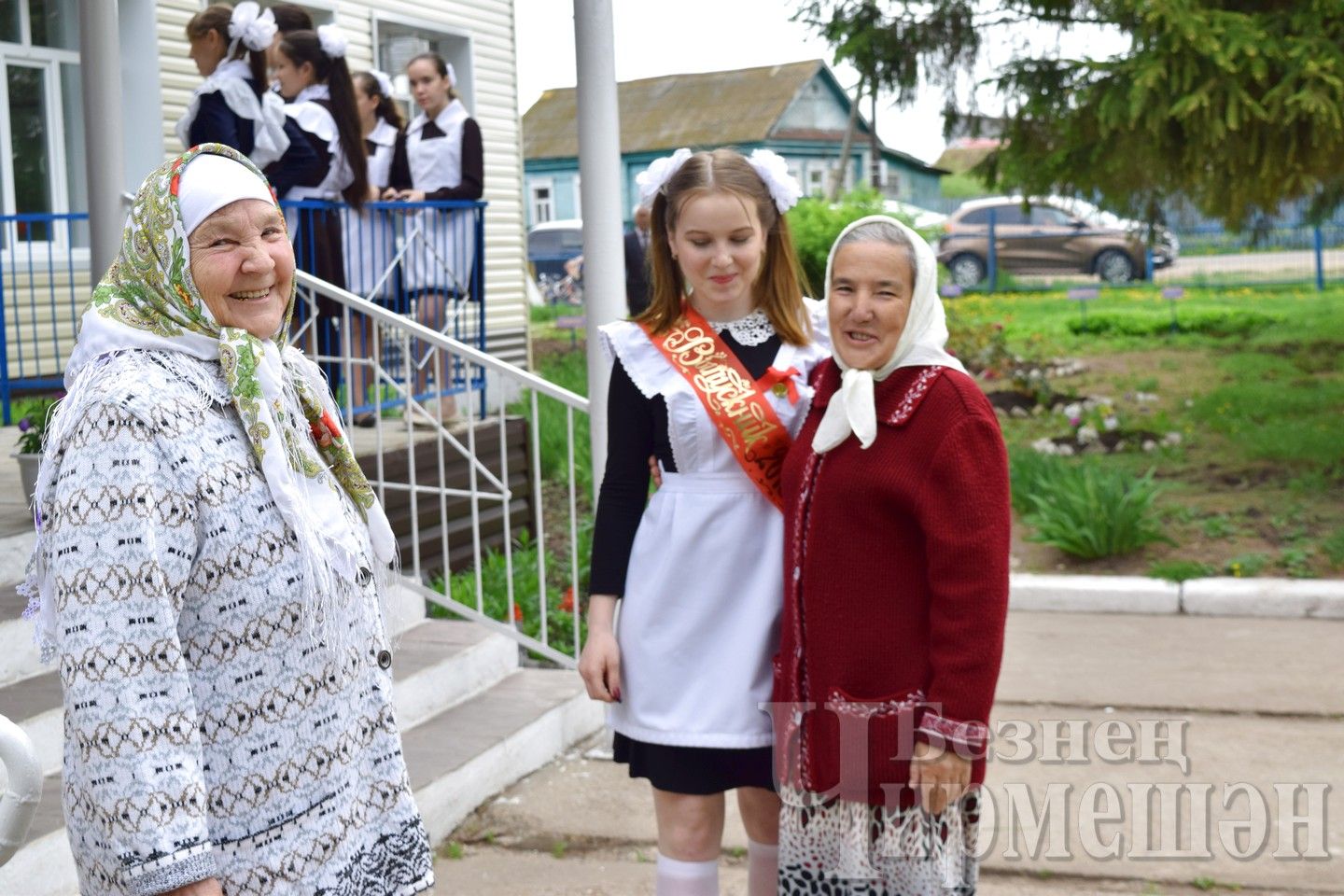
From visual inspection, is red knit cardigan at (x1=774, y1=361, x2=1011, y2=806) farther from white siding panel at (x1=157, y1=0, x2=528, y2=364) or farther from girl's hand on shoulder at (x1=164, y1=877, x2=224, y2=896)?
white siding panel at (x1=157, y1=0, x2=528, y2=364)

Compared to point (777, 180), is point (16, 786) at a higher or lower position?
lower

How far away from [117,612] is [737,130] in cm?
4371

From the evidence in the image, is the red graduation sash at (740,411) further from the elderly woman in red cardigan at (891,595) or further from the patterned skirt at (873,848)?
the patterned skirt at (873,848)

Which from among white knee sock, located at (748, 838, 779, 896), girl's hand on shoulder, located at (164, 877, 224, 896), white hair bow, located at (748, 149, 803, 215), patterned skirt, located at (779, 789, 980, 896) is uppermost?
white hair bow, located at (748, 149, 803, 215)

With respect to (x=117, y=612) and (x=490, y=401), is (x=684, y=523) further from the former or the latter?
(x=490, y=401)

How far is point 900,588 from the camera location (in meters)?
2.53

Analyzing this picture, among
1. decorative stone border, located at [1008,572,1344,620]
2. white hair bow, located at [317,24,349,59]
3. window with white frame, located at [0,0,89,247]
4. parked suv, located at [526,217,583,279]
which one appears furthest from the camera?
parked suv, located at [526,217,583,279]

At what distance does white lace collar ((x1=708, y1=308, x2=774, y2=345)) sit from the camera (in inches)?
117

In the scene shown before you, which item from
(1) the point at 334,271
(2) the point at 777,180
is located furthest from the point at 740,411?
(1) the point at 334,271

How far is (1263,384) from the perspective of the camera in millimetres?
11469

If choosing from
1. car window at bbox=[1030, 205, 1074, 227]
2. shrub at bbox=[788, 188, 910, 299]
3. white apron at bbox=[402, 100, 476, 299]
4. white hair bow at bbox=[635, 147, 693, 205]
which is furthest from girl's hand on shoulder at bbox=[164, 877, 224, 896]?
car window at bbox=[1030, 205, 1074, 227]

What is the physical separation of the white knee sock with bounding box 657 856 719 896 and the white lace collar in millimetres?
988

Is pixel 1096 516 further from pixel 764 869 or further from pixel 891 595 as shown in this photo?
pixel 891 595

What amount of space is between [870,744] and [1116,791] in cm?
242
